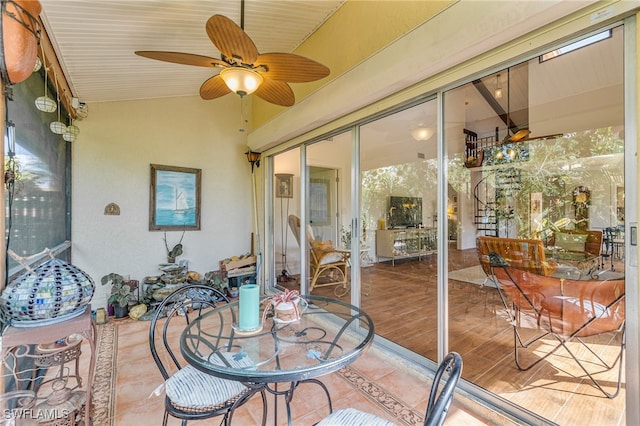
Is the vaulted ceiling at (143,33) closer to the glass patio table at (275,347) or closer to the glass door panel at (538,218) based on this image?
the glass door panel at (538,218)

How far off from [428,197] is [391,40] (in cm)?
144

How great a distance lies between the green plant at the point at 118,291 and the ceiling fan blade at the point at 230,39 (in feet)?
10.3

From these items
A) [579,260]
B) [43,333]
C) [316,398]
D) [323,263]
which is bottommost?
[316,398]

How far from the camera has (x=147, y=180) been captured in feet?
12.9

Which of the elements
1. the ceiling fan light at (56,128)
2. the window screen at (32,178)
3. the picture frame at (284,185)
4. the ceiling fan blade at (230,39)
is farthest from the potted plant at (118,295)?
the ceiling fan blade at (230,39)

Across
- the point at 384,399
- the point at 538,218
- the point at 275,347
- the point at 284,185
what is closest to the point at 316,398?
the point at 384,399

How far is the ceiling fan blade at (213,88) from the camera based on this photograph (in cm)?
226

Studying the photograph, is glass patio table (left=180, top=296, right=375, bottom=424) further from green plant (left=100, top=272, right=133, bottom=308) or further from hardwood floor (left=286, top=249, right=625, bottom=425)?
green plant (left=100, top=272, right=133, bottom=308)

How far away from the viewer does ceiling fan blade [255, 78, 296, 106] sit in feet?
7.31

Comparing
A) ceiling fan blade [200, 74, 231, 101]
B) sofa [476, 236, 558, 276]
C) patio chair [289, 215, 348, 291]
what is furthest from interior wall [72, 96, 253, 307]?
sofa [476, 236, 558, 276]

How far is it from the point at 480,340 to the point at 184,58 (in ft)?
11.2

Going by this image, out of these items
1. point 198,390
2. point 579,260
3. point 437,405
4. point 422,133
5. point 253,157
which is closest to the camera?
point 437,405

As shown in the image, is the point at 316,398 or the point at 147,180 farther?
the point at 147,180

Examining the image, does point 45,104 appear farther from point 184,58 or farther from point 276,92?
point 276,92
